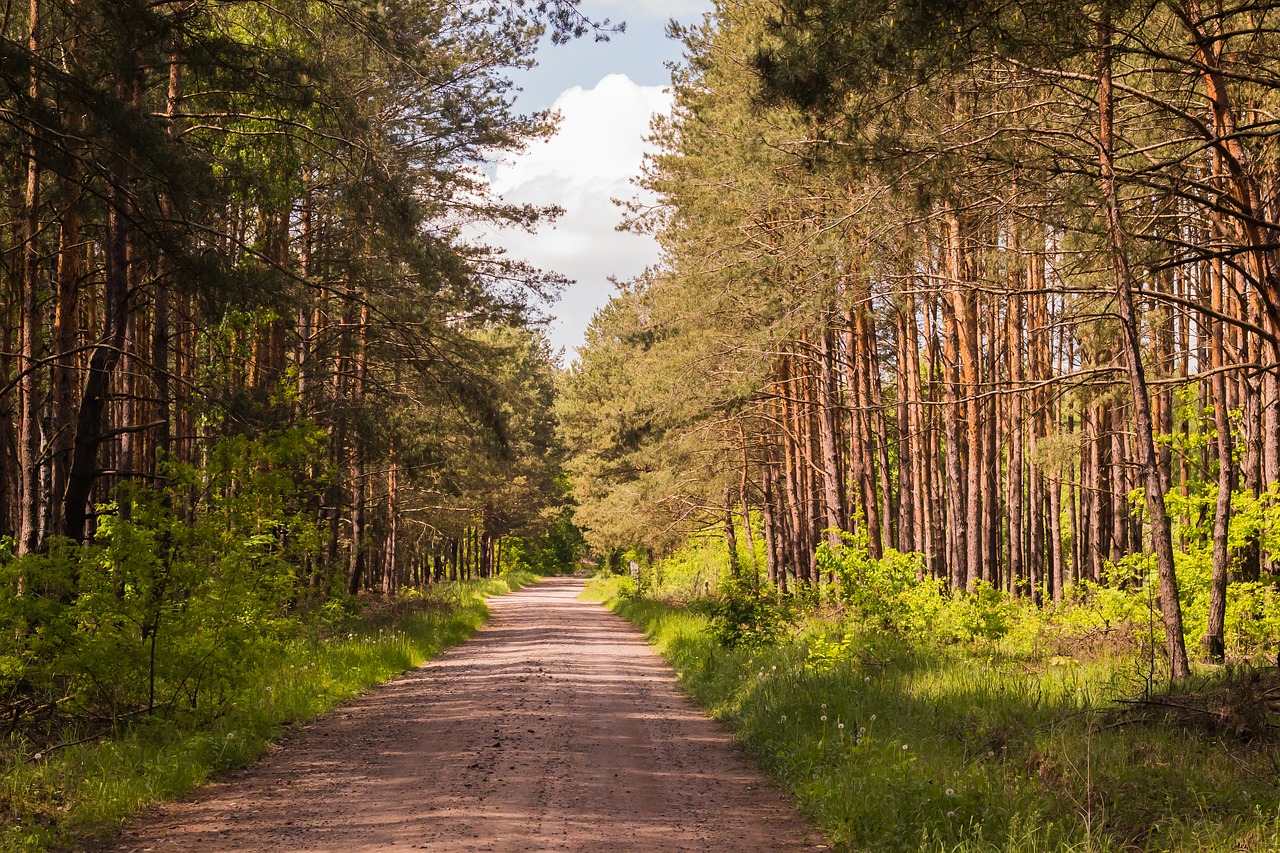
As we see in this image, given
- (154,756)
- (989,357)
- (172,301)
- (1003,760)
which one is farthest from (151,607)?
(989,357)

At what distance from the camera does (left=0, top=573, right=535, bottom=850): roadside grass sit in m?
6.22

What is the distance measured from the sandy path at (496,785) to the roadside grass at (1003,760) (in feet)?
1.75

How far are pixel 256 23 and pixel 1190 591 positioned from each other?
14435 mm

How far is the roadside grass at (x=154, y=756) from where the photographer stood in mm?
6223

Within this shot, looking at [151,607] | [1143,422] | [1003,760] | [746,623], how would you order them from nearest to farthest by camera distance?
[1003,760] → [151,607] → [1143,422] → [746,623]

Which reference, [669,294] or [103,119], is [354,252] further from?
[103,119]

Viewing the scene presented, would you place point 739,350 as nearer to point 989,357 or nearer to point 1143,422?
point 989,357

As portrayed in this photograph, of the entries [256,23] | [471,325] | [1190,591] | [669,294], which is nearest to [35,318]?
[256,23]

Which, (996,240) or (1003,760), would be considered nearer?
(1003,760)

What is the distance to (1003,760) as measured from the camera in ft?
22.1

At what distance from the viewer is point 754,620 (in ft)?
51.9

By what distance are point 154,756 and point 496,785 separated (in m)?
2.71

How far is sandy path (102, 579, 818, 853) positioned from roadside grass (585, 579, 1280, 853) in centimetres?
53

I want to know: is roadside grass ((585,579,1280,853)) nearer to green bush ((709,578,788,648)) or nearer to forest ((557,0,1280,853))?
forest ((557,0,1280,853))
